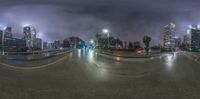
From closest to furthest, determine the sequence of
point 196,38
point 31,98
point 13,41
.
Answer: point 31,98 → point 13,41 → point 196,38

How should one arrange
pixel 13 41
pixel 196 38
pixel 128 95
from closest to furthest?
pixel 128 95
pixel 13 41
pixel 196 38

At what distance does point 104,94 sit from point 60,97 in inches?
54.7

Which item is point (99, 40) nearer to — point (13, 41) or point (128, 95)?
point (13, 41)

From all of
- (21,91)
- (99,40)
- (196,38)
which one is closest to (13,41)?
(99,40)

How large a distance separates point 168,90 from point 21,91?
16.1ft

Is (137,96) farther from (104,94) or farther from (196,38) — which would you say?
(196,38)

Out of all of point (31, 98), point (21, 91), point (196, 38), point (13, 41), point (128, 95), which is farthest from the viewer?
point (196, 38)

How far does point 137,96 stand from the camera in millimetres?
8344

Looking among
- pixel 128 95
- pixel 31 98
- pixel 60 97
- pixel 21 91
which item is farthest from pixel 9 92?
pixel 128 95

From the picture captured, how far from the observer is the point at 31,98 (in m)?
7.94

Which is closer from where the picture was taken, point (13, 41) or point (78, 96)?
point (78, 96)

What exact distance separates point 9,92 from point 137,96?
158 inches

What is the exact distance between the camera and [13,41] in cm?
14150

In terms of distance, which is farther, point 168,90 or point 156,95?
point 168,90
